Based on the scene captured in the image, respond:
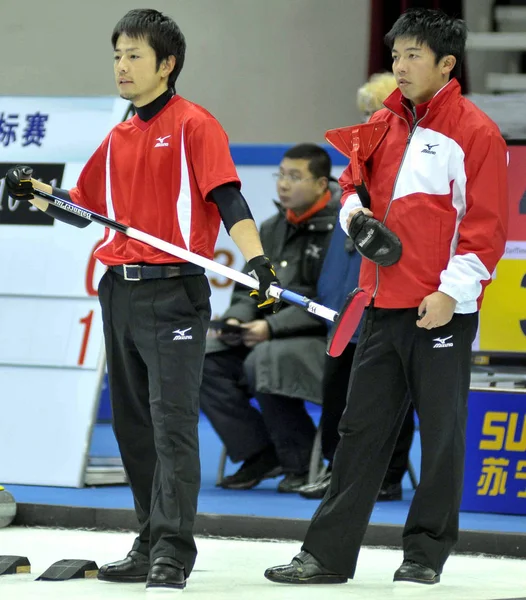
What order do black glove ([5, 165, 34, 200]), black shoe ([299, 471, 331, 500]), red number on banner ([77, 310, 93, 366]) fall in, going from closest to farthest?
black glove ([5, 165, 34, 200])
black shoe ([299, 471, 331, 500])
red number on banner ([77, 310, 93, 366])

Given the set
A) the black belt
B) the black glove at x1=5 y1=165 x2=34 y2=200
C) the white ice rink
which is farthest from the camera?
the black glove at x1=5 y1=165 x2=34 y2=200

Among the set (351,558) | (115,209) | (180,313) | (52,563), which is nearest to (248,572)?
(351,558)

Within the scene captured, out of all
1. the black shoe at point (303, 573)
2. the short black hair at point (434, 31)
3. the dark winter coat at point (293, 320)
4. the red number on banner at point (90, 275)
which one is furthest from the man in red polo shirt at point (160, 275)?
the red number on banner at point (90, 275)

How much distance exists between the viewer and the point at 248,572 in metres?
3.90

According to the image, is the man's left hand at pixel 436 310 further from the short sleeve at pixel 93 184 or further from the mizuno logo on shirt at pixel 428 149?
the short sleeve at pixel 93 184

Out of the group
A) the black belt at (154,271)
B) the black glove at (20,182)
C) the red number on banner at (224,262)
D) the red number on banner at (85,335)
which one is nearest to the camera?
the black belt at (154,271)

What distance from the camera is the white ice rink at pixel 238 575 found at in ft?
11.4

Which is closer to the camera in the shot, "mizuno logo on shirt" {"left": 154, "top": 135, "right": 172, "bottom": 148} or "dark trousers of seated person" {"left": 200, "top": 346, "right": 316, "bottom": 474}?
"mizuno logo on shirt" {"left": 154, "top": 135, "right": 172, "bottom": 148}

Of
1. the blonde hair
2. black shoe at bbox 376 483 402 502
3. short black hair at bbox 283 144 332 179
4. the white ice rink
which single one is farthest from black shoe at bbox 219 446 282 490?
the blonde hair

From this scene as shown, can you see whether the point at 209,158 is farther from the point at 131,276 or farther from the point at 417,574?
the point at 417,574

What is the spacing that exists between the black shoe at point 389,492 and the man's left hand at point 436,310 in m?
1.82

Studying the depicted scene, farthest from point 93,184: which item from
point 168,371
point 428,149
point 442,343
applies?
point 442,343

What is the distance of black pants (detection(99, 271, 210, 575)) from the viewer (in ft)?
11.6

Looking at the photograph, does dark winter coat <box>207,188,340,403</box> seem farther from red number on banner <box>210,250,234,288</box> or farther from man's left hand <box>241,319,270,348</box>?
red number on banner <box>210,250,234,288</box>
